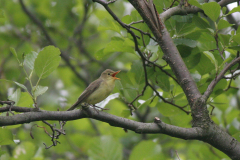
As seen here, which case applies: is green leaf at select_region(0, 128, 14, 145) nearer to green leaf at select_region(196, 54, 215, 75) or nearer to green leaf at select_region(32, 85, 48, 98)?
green leaf at select_region(32, 85, 48, 98)

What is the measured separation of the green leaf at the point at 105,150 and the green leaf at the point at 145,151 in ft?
0.49

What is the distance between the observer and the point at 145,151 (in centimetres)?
309

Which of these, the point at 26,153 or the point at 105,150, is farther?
the point at 26,153

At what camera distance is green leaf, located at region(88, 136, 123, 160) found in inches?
119

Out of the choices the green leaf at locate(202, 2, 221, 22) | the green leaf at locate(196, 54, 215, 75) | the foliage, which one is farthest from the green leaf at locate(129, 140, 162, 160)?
the green leaf at locate(202, 2, 221, 22)

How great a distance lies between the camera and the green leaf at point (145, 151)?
3.02 meters

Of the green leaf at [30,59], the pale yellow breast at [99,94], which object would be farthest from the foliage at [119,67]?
the pale yellow breast at [99,94]

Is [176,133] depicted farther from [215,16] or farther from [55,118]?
[215,16]

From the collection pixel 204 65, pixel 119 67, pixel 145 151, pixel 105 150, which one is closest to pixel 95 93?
pixel 105 150

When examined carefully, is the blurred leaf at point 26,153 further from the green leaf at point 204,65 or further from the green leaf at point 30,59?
the green leaf at point 204,65

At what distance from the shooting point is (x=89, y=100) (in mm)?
4148

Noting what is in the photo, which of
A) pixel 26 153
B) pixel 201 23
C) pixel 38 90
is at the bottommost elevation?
pixel 26 153

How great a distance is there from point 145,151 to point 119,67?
185 inches

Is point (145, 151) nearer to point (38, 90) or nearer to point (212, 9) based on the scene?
point (38, 90)
